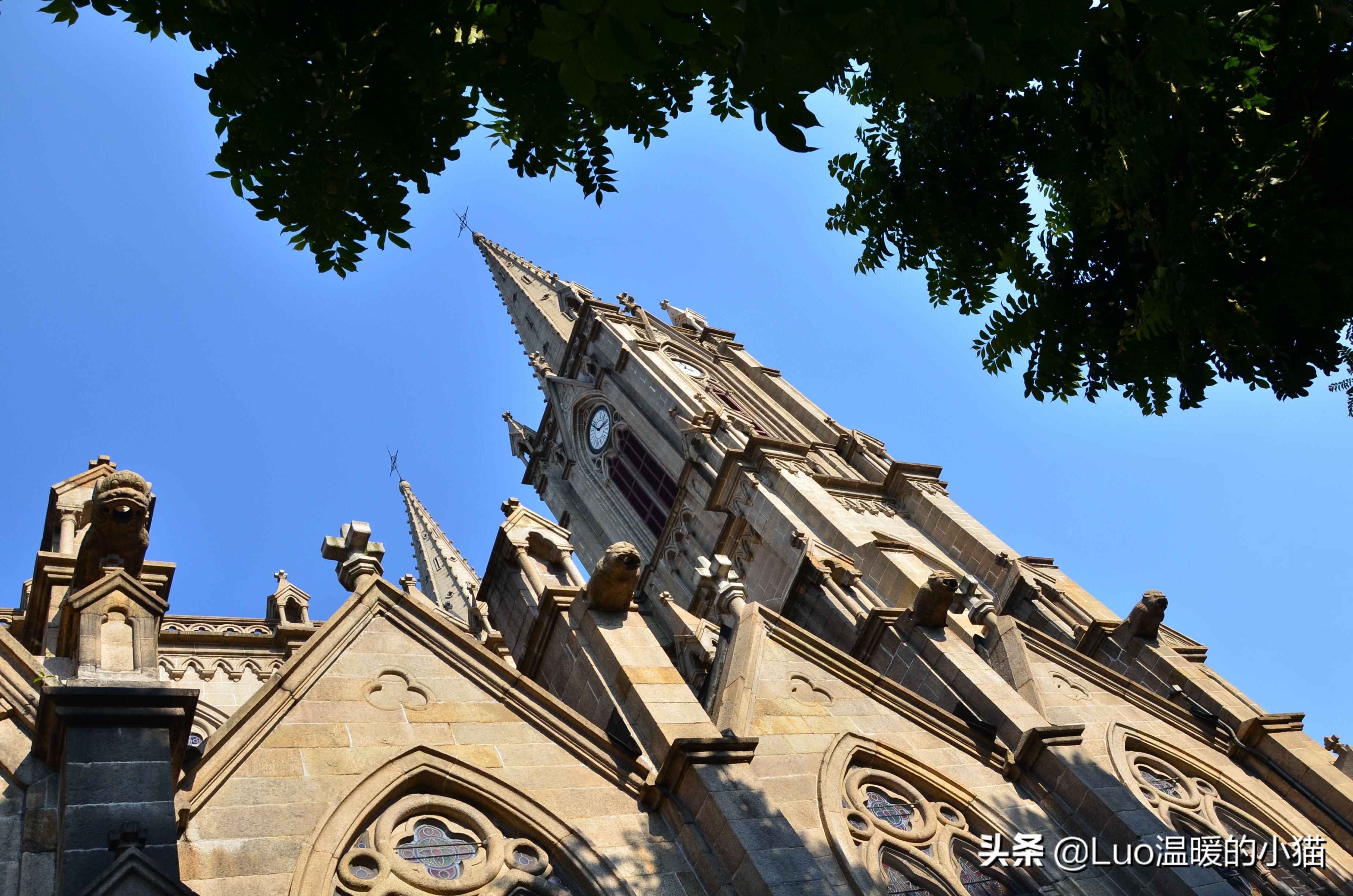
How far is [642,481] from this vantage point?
3356 cm

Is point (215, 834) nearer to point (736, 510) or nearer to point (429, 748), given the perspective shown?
point (429, 748)

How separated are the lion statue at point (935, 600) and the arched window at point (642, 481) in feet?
52.8

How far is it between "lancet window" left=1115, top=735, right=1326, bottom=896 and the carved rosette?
7824mm

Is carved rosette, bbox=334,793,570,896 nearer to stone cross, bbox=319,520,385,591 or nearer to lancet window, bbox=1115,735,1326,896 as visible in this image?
stone cross, bbox=319,520,385,591

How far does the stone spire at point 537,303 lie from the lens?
4266 cm

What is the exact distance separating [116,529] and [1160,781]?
13203 millimetres

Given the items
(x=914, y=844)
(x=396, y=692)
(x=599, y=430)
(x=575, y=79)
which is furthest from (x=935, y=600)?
(x=599, y=430)

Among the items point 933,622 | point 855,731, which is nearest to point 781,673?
point 855,731

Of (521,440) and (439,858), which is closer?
(439,858)

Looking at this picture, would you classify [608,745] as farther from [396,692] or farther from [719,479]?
[719,479]

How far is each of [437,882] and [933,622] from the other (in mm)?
8782

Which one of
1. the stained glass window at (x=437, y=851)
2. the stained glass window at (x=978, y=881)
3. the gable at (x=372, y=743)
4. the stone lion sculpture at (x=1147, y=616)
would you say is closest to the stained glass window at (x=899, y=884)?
the stained glass window at (x=978, y=881)

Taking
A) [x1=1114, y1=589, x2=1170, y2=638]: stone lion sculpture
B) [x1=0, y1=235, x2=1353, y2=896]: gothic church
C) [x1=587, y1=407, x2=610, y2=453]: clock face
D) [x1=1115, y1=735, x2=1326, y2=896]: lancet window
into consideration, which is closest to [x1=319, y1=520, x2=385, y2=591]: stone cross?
[x1=0, y1=235, x2=1353, y2=896]: gothic church

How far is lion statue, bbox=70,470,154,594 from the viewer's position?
8922mm
